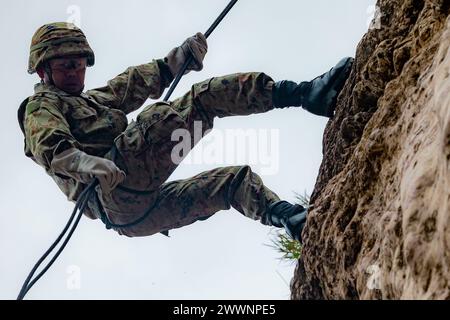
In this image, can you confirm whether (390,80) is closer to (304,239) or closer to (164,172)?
(304,239)

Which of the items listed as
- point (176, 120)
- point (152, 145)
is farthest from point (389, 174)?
point (152, 145)

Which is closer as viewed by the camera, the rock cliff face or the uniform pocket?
the rock cliff face

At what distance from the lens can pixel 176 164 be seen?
6312mm

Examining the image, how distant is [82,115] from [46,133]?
0.65 metres

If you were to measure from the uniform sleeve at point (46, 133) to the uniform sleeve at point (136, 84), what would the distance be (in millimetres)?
768

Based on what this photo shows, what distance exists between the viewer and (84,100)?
6.61m

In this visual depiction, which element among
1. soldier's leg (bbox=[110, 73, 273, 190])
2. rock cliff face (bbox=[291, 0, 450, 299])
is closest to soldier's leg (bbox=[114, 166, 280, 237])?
soldier's leg (bbox=[110, 73, 273, 190])

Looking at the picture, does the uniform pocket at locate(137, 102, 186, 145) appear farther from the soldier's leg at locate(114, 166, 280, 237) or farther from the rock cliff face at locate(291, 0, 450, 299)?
the rock cliff face at locate(291, 0, 450, 299)

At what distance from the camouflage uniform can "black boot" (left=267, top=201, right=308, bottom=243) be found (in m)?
0.11

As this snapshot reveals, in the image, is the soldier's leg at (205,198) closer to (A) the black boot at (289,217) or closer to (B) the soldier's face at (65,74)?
(A) the black boot at (289,217)

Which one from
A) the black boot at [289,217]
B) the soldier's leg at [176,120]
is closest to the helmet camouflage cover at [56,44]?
the soldier's leg at [176,120]

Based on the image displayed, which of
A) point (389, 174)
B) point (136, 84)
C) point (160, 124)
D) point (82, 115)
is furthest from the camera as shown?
point (136, 84)

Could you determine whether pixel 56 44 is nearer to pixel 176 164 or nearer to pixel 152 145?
pixel 152 145

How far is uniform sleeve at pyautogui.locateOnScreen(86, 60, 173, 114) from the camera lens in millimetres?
6961
